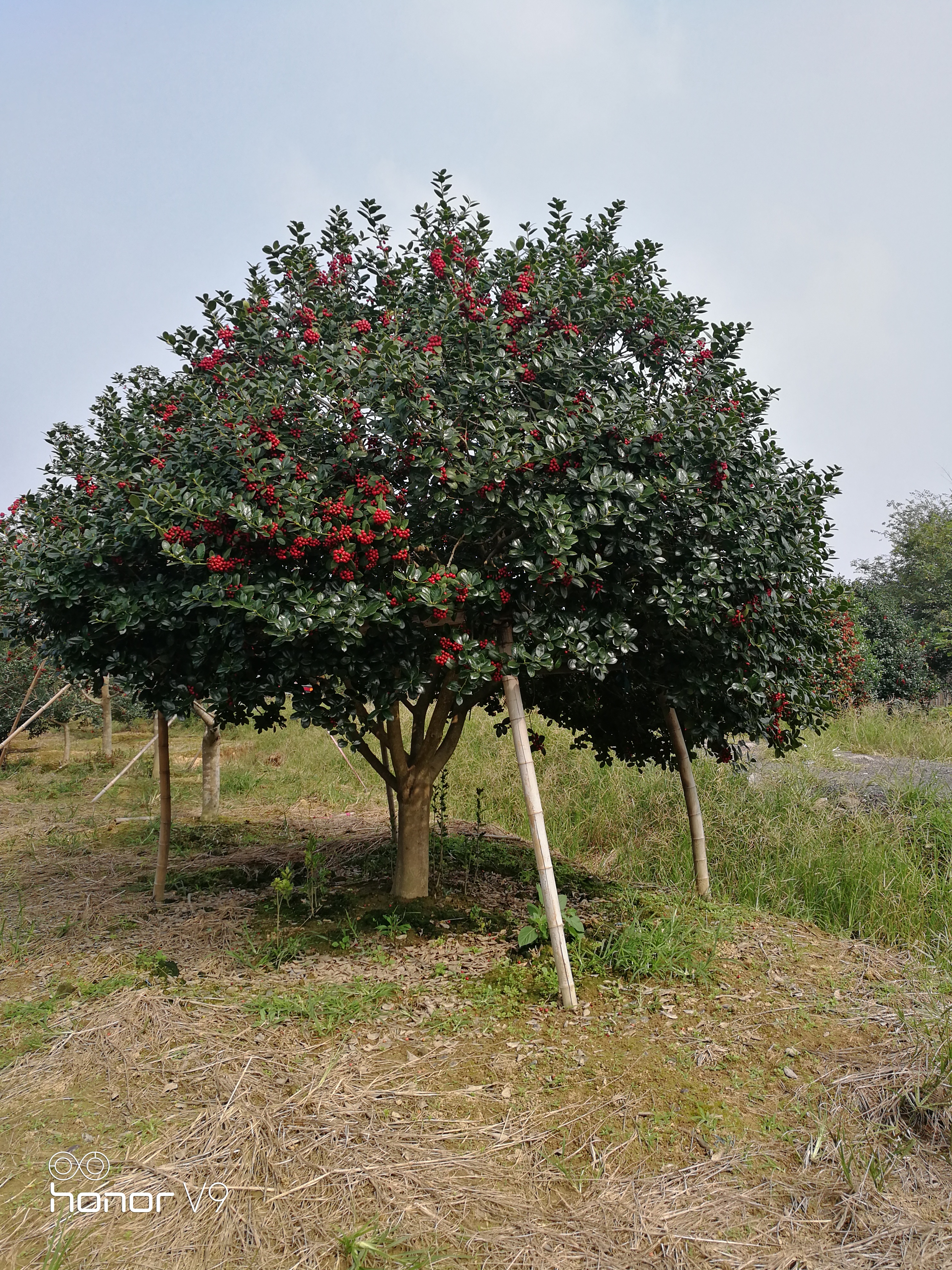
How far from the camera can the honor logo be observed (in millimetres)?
2988

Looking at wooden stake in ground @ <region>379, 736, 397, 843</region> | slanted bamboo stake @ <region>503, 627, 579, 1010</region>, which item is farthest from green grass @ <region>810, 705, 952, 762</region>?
slanted bamboo stake @ <region>503, 627, 579, 1010</region>

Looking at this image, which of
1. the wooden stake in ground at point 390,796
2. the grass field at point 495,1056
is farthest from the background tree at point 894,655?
the wooden stake in ground at point 390,796

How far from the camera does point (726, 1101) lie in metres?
3.63

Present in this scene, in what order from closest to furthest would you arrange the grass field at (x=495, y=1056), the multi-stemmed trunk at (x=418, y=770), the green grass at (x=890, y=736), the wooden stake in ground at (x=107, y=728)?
1. the grass field at (x=495, y=1056)
2. the multi-stemmed trunk at (x=418, y=770)
3. the green grass at (x=890, y=736)
4. the wooden stake in ground at (x=107, y=728)

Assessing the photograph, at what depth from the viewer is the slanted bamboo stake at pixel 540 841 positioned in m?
4.44

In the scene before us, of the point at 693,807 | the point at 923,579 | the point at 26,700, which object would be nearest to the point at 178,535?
the point at 693,807

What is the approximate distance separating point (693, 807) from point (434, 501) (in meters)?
3.46

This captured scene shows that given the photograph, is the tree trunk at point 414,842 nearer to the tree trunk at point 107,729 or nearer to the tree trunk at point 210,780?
the tree trunk at point 210,780

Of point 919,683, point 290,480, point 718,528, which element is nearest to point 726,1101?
point 718,528

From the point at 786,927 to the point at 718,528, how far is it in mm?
2948

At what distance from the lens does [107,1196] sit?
119 inches

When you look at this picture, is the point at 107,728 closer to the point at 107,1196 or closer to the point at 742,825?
the point at 742,825

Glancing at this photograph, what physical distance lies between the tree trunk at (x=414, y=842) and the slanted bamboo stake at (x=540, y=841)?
4.34 ft

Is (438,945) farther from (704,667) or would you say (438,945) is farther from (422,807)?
(704,667)
